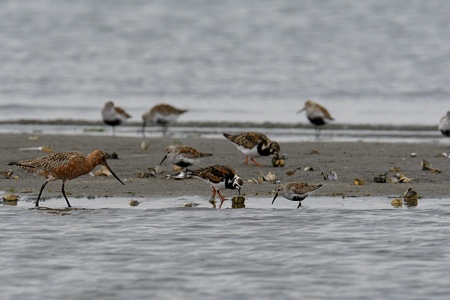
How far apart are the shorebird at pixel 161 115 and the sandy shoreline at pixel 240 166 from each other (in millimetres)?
2833

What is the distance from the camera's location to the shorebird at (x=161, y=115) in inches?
936

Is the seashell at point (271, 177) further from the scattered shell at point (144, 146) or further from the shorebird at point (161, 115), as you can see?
the shorebird at point (161, 115)

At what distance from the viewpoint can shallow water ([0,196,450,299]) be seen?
9.12m

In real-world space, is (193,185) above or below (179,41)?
below

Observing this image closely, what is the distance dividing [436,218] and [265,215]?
223 cm

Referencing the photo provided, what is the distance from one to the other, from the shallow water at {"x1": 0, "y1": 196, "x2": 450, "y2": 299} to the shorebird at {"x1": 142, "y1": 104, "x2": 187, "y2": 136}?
10367 millimetres

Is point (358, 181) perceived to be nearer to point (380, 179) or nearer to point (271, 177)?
point (380, 179)

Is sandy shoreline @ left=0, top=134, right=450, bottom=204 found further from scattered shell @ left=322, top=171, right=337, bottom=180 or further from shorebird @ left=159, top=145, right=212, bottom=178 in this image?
shorebird @ left=159, top=145, right=212, bottom=178

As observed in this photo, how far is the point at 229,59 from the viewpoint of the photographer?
129 feet

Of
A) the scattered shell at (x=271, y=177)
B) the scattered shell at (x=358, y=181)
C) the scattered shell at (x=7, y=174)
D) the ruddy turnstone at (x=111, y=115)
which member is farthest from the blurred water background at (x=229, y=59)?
the scattered shell at (x=7, y=174)

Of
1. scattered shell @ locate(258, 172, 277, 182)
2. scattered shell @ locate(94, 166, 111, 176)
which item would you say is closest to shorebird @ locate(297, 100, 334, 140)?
scattered shell @ locate(258, 172, 277, 182)

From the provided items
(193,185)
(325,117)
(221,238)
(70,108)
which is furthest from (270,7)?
(221,238)

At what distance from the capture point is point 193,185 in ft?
48.6

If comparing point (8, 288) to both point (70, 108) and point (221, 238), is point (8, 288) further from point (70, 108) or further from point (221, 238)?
point (70, 108)
